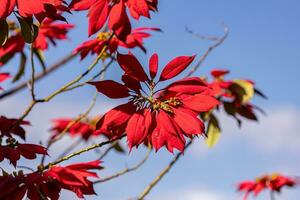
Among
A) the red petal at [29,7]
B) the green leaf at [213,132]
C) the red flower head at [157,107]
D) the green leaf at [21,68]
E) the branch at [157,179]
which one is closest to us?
the red petal at [29,7]

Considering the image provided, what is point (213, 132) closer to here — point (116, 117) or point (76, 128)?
point (76, 128)

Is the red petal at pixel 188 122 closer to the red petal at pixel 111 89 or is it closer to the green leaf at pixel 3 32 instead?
the red petal at pixel 111 89

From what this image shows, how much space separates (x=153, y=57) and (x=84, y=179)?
11.0 inches

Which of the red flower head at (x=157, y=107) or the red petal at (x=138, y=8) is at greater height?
the red petal at (x=138, y=8)

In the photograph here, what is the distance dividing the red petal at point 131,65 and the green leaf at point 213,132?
154 centimetres

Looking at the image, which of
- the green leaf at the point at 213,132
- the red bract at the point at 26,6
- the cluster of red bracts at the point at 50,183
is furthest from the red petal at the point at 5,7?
the green leaf at the point at 213,132

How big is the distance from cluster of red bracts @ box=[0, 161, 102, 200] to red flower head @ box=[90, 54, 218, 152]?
0.32ft

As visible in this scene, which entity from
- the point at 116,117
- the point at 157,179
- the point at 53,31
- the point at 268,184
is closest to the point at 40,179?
the point at 116,117

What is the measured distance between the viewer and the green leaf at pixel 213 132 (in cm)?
272

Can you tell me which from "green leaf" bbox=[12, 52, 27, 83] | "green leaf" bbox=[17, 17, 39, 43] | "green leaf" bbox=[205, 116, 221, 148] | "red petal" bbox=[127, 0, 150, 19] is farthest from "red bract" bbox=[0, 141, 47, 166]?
"green leaf" bbox=[205, 116, 221, 148]

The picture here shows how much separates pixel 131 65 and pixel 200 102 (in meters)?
0.15

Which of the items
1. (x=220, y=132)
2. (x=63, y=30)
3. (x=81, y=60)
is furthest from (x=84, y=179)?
(x=220, y=132)

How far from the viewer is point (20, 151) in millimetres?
1245

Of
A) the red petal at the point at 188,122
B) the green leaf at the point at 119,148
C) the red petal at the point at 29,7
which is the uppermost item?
the red petal at the point at 29,7
